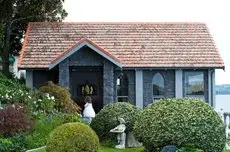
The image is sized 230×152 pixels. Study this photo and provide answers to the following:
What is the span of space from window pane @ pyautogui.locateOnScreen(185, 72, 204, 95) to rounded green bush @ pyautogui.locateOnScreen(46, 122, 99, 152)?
59.6 feet

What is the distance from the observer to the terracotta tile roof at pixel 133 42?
111 feet

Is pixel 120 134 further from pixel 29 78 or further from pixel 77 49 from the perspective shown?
pixel 29 78

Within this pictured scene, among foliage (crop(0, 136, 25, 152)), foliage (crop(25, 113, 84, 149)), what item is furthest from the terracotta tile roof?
foliage (crop(0, 136, 25, 152))

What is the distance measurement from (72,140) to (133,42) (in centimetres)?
1964

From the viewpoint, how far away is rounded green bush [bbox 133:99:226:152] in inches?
689

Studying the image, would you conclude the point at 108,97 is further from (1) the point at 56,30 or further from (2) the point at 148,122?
(2) the point at 148,122

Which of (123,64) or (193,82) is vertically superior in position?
(123,64)

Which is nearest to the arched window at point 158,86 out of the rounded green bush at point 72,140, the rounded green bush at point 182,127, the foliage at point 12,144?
the rounded green bush at point 182,127

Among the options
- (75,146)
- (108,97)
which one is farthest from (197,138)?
(108,97)

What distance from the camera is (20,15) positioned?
39.4 meters

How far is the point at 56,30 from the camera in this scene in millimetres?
36531

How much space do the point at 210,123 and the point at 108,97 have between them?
50.5 ft

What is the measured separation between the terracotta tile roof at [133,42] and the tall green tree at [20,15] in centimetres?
209

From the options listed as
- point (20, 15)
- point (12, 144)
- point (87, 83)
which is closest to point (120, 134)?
point (12, 144)
